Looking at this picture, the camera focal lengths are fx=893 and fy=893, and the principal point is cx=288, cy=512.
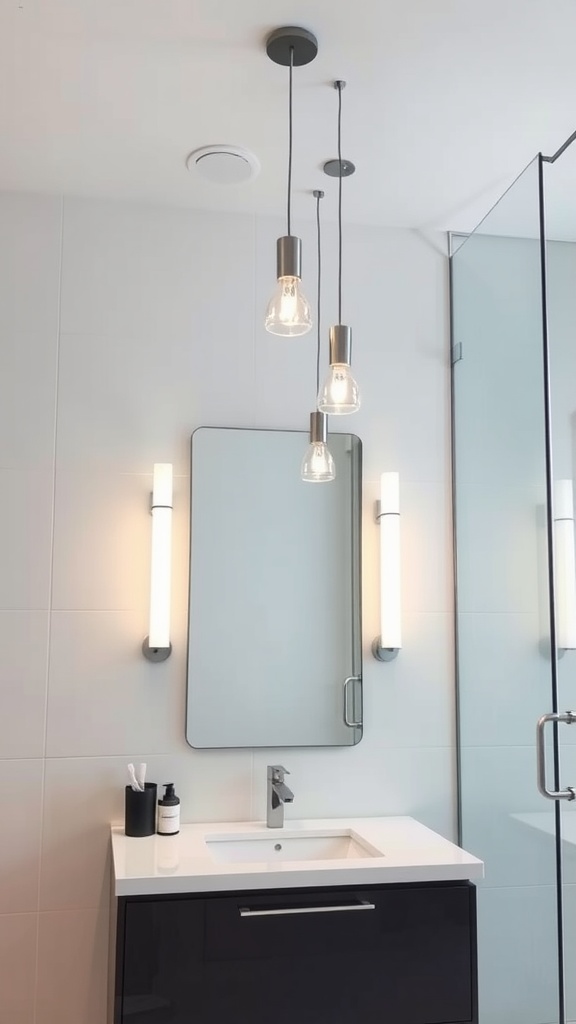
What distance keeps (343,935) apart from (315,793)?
0.53 meters

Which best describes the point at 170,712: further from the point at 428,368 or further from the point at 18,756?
the point at 428,368

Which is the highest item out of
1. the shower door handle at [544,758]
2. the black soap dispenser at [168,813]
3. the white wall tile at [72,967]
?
the shower door handle at [544,758]

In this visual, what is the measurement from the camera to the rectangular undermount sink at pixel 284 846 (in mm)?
2281

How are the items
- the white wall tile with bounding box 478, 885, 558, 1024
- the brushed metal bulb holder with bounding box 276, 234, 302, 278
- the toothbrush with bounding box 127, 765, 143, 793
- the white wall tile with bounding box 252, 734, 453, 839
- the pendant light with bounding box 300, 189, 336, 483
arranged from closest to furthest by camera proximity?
the brushed metal bulb holder with bounding box 276, 234, 302, 278 < the white wall tile with bounding box 478, 885, 558, 1024 < the pendant light with bounding box 300, 189, 336, 483 < the toothbrush with bounding box 127, 765, 143, 793 < the white wall tile with bounding box 252, 734, 453, 839

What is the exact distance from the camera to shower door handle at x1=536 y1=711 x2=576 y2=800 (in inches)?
Result: 74.3

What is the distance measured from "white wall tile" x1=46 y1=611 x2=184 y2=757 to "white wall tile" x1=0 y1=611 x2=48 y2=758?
2 cm

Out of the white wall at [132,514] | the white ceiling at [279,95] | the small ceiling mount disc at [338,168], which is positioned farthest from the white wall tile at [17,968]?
the small ceiling mount disc at [338,168]

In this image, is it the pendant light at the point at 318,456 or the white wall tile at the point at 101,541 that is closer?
the pendant light at the point at 318,456

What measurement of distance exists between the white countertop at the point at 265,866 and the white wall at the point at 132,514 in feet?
0.65

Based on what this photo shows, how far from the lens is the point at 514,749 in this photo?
215 cm

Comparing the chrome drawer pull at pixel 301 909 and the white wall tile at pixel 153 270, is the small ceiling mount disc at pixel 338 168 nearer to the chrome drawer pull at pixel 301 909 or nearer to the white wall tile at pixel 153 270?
the white wall tile at pixel 153 270

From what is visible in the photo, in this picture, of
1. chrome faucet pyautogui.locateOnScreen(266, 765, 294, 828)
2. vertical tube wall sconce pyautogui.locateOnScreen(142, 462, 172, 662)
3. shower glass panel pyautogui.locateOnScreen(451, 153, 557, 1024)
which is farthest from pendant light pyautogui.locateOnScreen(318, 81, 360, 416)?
chrome faucet pyautogui.locateOnScreen(266, 765, 294, 828)

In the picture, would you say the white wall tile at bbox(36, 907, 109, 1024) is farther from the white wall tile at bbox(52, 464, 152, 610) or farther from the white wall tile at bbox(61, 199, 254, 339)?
the white wall tile at bbox(61, 199, 254, 339)

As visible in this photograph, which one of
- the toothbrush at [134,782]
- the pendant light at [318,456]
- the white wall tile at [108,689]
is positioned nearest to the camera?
the pendant light at [318,456]
